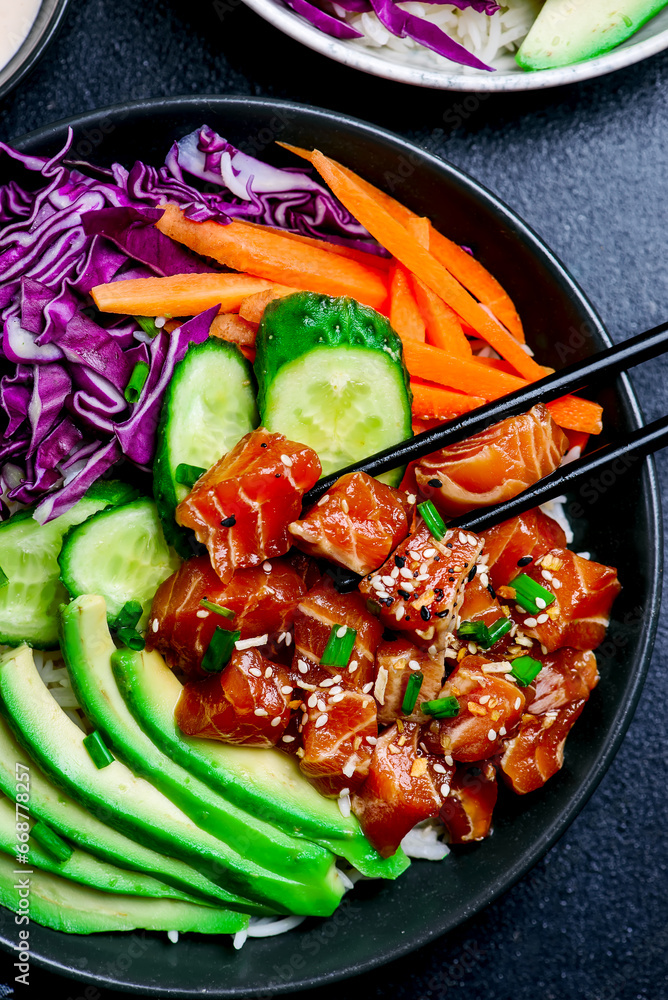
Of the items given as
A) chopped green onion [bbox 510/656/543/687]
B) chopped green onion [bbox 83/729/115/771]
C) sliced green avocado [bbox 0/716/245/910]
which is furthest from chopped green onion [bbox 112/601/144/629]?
chopped green onion [bbox 510/656/543/687]

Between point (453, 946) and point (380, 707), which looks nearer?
point (380, 707)

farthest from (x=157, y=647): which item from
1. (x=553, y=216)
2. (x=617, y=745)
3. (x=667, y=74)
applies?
(x=667, y=74)

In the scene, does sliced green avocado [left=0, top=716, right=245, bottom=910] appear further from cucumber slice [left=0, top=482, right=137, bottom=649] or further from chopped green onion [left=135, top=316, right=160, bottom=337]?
chopped green onion [left=135, top=316, right=160, bottom=337]

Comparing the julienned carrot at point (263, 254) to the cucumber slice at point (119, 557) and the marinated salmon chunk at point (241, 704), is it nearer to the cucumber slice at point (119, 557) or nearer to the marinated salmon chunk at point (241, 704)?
the cucumber slice at point (119, 557)

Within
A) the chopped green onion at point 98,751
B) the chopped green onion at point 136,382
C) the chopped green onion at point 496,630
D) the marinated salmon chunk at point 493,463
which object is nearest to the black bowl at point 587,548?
the marinated salmon chunk at point 493,463

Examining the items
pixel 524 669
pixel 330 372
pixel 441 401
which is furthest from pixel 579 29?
pixel 524 669

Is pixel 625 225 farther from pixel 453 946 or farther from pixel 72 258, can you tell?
pixel 453 946
